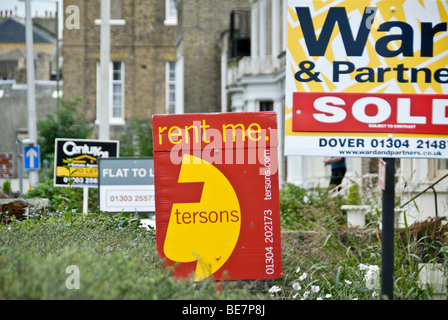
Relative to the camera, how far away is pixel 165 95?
39.4m

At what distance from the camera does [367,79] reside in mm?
5535

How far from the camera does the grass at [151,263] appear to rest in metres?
4.33

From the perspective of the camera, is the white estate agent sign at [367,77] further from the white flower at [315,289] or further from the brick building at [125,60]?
the brick building at [125,60]

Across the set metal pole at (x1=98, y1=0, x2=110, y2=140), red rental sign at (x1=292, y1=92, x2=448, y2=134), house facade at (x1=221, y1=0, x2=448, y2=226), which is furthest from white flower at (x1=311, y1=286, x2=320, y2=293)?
house facade at (x1=221, y1=0, x2=448, y2=226)

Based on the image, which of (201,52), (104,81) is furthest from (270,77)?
(201,52)

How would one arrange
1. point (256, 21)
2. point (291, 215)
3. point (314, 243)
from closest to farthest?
point (314, 243) → point (291, 215) → point (256, 21)

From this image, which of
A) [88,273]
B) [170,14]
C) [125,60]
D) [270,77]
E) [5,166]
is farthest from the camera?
[170,14]

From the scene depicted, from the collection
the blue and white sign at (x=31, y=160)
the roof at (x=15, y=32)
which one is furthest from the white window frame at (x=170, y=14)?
the roof at (x=15, y=32)

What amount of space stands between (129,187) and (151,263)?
4.37 metres

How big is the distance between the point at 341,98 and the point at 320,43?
1.38 feet

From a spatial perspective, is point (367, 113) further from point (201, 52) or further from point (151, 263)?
point (201, 52)

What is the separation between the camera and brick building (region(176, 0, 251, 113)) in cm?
3681
